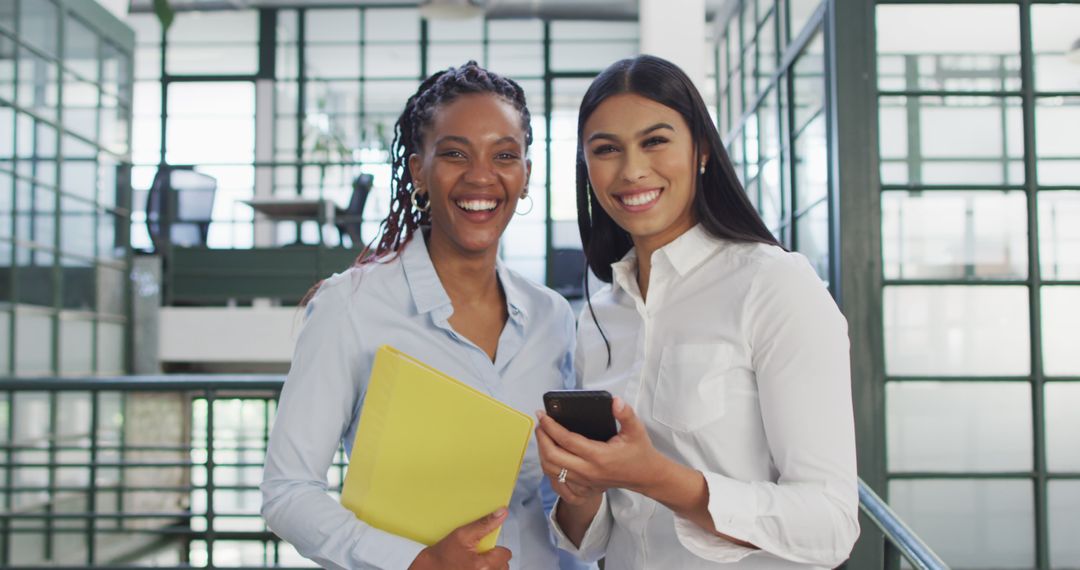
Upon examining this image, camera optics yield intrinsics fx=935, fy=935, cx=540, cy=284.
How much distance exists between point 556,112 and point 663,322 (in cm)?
1033

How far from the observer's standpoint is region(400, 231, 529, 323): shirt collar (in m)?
1.24

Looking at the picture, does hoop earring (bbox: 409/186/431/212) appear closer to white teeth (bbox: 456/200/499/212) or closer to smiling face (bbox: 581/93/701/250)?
white teeth (bbox: 456/200/499/212)

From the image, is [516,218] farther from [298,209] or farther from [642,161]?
[642,161]

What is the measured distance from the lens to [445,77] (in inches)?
51.5

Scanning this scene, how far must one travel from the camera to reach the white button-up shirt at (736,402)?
3.04ft

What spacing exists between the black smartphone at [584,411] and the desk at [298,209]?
6.13 metres

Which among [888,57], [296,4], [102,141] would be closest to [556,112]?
[296,4]

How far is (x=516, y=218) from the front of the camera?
4469mm

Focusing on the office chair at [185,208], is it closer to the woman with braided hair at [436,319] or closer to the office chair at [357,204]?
the office chair at [357,204]

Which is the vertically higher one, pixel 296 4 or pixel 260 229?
pixel 296 4

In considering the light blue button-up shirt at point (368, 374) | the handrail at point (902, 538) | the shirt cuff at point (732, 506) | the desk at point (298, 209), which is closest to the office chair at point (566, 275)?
the desk at point (298, 209)

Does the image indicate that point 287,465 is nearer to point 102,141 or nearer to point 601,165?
point 601,165

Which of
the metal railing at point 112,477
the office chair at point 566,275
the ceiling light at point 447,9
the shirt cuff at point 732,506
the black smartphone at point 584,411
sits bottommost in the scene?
the metal railing at point 112,477

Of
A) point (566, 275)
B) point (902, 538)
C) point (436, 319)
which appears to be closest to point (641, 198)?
point (436, 319)
